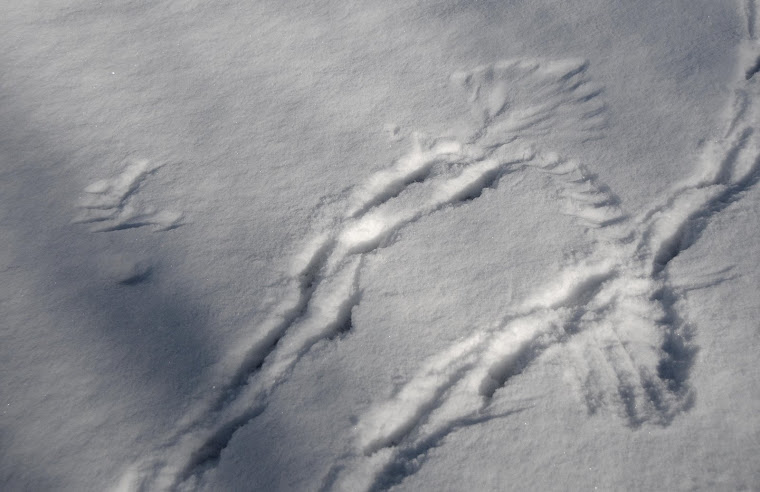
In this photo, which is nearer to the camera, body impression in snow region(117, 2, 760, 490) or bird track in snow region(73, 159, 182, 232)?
body impression in snow region(117, 2, 760, 490)

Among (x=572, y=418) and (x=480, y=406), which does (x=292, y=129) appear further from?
(x=572, y=418)

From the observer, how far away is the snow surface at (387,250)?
1116mm

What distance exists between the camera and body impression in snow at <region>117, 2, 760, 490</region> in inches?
44.6

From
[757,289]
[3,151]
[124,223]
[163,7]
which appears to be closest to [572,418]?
[757,289]

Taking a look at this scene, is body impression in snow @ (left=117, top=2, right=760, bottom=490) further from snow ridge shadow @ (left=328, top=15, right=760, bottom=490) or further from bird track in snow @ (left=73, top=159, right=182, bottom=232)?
bird track in snow @ (left=73, top=159, right=182, bottom=232)

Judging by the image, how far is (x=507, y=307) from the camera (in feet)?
4.18

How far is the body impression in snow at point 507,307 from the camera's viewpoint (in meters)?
1.13

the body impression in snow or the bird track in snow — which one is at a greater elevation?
the bird track in snow

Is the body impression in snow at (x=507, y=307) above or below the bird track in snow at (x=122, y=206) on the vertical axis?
below

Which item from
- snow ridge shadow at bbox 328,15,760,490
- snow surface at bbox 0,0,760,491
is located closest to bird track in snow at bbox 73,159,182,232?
snow surface at bbox 0,0,760,491

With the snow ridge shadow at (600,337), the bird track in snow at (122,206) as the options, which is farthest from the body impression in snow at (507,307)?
the bird track in snow at (122,206)

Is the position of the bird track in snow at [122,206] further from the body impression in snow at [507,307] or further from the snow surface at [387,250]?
the body impression in snow at [507,307]

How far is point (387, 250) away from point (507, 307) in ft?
1.07

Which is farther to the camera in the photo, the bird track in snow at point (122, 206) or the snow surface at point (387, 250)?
the bird track in snow at point (122, 206)
